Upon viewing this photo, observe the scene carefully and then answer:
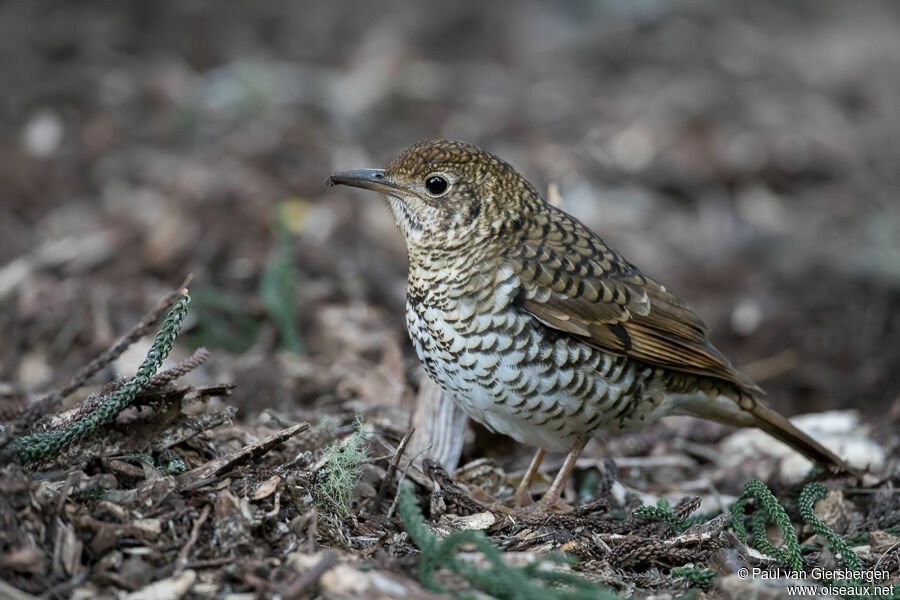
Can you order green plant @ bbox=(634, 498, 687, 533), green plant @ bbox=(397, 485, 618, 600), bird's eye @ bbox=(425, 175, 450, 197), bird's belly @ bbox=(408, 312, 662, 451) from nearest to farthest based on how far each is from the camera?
green plant @ bbox=(397, 485, 618, 600), green plant @ bbox=(634, 498, 687, 533), bird's belly @ bbox=(408, 312, 662, 451), bird's eye @ bbox=(425, 175, 450, 197)

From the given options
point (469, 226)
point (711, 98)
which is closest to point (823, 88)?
point (711, 98)

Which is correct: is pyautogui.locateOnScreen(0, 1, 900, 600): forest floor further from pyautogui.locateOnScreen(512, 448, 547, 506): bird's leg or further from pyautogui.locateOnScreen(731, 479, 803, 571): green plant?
pyautogui.locateOnScreen(512, 448, 547, 506): bird's leg

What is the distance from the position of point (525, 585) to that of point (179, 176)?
5.63 meters

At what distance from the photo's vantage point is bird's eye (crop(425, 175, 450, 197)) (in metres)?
4.14

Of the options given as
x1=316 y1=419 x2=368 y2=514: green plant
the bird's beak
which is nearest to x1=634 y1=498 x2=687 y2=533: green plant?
x1=316 y1=419 x2=368 y2=514: green plant

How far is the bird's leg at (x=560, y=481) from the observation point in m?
4.05

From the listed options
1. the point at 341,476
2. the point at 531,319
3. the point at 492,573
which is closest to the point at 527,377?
the point at 531,319

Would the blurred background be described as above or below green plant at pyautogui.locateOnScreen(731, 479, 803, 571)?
above

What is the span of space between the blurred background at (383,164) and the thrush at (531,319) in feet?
3.14

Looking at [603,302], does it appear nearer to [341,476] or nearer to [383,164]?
[341,476]

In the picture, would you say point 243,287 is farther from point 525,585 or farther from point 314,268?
point 525,585

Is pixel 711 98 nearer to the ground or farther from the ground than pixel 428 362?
farther from the ground

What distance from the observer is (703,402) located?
4500 mm

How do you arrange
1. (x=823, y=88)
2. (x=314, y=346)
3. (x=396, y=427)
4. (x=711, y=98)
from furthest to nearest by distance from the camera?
(x=823, y=88)
(x=711, y=98)
(x=314, y=346)
(x=396, y=427)
